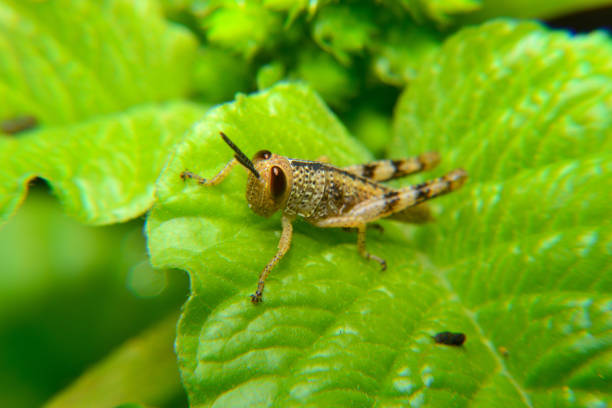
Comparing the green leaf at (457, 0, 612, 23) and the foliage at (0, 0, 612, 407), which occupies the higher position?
the green leaf at (457, 0, 612, 23)

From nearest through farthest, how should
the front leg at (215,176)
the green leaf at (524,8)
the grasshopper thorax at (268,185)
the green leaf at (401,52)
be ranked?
the front leg at (215,176)
the grasshopper thorax at (268,185)
the green leaf at (401,52)
the green leaf at (524,8)

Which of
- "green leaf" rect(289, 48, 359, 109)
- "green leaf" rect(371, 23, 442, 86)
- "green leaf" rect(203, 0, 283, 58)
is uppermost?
"green leaf" rect(371, 23, 442, 86)

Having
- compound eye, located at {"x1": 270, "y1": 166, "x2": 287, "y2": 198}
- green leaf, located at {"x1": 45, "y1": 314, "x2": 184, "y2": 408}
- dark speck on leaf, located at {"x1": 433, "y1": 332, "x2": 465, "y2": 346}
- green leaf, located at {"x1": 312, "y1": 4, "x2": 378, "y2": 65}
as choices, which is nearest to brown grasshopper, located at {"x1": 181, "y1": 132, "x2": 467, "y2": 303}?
compound eye, located at {"x1": 270, "y1": 166, "x2": 287, "y2": 198}

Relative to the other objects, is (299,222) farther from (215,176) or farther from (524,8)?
(524,8)

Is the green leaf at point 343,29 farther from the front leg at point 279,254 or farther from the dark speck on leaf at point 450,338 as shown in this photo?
the dark speck on leaf at point 450,338

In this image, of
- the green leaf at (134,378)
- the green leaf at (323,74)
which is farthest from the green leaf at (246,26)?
the green leaf at (134,378)

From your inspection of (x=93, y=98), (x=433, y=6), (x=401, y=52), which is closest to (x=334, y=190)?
(x=401, y=52)

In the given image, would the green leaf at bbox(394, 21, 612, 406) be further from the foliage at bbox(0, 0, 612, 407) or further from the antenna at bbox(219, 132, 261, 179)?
the antenna at bbox(219, 132, 261, 179)
